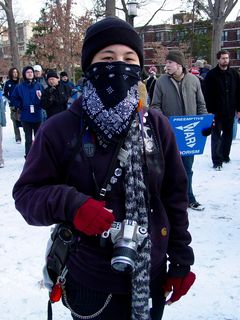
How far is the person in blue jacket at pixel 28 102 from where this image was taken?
7859mm

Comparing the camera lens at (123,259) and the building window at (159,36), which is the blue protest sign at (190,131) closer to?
the camera lens at (123,259)

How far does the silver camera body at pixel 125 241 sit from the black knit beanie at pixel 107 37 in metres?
0.66

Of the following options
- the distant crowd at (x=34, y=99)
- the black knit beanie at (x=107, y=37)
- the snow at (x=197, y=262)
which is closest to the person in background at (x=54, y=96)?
the distant crowd at (x=34, y=99)

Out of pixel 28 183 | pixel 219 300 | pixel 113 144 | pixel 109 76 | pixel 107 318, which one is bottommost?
pixel 219 300

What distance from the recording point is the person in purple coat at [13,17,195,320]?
1497 mm

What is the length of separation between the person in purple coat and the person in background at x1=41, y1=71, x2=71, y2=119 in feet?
20.5

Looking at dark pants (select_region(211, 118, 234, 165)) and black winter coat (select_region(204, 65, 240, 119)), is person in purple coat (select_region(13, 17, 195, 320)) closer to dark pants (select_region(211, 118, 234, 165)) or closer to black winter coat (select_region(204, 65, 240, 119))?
black winter coat (select_region(204, 65, 240, 119))

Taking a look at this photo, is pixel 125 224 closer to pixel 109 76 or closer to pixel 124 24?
pixel 109 76

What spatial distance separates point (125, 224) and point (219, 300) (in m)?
1.94

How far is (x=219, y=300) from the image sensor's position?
3082 millimetres

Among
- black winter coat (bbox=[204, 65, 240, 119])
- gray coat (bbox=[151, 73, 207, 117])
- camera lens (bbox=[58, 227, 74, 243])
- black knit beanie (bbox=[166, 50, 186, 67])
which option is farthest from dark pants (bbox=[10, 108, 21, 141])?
camera lens (bbox=[58, 227, 74, 243])

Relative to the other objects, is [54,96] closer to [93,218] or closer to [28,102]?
[28,102]

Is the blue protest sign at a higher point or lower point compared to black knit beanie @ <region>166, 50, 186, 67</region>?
lower

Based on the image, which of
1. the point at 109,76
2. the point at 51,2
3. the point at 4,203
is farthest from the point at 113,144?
the point at 51,2
